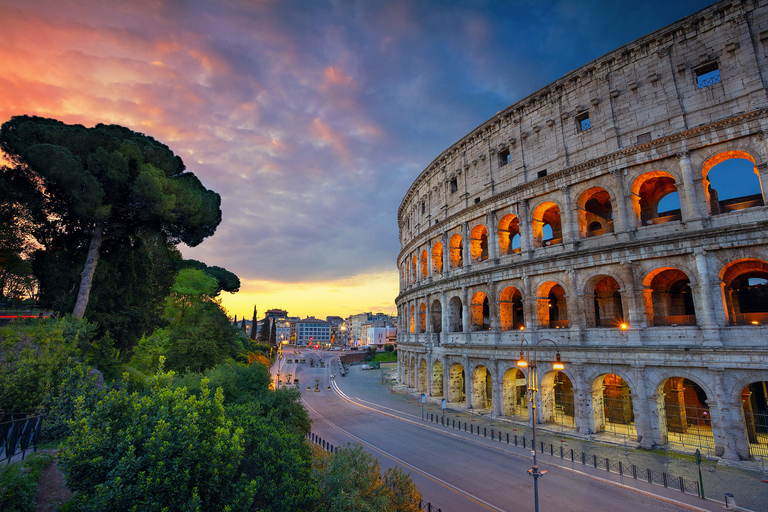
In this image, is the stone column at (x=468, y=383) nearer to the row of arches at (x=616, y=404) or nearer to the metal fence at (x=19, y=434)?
the row of arches at (x=616, y=404)

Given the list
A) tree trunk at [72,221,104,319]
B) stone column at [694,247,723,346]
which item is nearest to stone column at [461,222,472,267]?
stone column at [694,247,723,346]

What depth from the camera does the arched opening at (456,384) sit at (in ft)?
109

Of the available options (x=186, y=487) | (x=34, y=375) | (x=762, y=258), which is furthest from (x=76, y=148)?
(x=762, y=258)

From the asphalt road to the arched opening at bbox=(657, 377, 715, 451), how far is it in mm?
7906

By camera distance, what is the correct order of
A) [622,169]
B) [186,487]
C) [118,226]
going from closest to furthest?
1. [186,487]
2. [622,169]
3. [118,226]

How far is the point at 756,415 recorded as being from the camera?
21.9 meters

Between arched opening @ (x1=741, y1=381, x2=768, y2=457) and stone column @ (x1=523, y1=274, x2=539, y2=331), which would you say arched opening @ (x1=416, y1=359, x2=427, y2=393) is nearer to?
stone column @ (x1=523, y1=274, x2=539, y2=331)

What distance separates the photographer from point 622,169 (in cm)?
2323

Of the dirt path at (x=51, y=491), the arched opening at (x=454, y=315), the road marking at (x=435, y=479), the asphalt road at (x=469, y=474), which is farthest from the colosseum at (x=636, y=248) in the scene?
the dirt path at (x=51, y=491)

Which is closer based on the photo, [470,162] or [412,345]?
[470,162]

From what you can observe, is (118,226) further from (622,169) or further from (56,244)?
(622,169)

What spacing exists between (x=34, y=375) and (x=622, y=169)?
32.2 meters

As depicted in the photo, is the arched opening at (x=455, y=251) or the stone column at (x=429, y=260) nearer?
the arched opening at (x=455, y=251)

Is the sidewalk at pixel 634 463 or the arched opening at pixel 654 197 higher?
the arched opening at pixel 654 197
